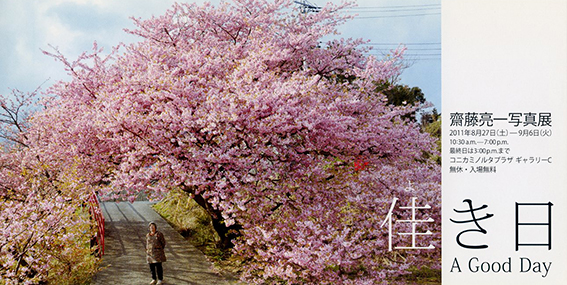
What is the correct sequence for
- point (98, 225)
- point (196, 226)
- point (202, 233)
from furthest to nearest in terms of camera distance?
point (196, 226) < point (202, 233) < point (98, 225)

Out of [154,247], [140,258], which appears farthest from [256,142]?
[140,258]

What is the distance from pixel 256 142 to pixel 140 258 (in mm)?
2555

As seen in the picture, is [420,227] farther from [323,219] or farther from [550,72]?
[550,72]

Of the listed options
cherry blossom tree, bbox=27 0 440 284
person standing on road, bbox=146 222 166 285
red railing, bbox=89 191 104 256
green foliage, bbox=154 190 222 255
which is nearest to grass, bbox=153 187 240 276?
green foliage, bbox=154 190 222 255

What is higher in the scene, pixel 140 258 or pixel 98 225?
pixel 98 225

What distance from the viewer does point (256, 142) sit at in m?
4.03

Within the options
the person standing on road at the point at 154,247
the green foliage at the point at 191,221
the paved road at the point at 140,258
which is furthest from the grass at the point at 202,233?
the person standing on road at the point at 154,247

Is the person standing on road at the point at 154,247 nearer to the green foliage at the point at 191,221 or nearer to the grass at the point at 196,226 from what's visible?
the grass at the point at 196,226

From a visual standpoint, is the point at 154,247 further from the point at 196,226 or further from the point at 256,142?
the point at 196,226

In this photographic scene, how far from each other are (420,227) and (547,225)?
1106 mm

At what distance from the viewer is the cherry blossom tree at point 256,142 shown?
12.6 feet

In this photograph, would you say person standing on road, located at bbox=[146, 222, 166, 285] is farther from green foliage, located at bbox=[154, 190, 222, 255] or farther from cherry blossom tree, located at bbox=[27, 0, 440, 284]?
green foliage, located at bbox=[154, 190, 222, 255]

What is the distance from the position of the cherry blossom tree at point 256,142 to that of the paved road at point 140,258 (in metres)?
0.63

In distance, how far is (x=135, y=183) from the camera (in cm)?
409
